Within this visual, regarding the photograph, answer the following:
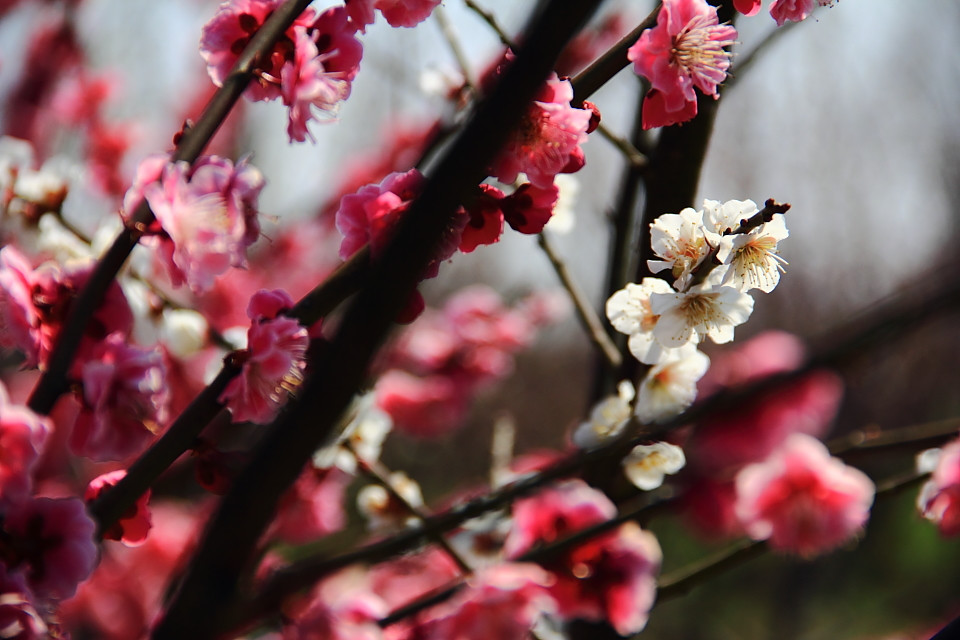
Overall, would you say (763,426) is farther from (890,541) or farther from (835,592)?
(890,541)

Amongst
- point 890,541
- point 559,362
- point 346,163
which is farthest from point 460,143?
point 559,362

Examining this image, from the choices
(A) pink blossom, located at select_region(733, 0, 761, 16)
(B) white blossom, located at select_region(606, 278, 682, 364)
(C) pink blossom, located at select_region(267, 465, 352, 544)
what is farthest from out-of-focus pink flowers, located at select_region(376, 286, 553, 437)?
(A) pink blossom, located at select_region(733, 0, 761, 16)

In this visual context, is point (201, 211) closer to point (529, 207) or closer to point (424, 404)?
point (529, 207)

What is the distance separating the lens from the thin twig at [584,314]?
1.07 meters

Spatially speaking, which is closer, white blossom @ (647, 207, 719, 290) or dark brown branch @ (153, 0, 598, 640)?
dark brown branch @ (153, 0, 598, 640)

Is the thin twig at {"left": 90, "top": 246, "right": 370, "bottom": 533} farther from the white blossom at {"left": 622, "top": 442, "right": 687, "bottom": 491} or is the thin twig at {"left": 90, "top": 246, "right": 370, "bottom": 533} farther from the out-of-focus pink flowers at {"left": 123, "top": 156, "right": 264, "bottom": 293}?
the white blossom at {"left": 622, "top": 442, "right": 687, "bottom": 491}

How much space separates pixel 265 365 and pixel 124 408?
17 centimetres

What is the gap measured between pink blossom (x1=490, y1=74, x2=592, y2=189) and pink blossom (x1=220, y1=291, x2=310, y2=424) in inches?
7.6

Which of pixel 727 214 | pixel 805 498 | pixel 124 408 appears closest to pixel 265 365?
pixel 124 408

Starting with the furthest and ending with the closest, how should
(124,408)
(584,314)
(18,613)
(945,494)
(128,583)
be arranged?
(128,583)
(584,314)
(945,494)
(124,408)
(18,613)

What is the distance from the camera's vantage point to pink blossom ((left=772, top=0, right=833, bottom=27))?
0.60 m

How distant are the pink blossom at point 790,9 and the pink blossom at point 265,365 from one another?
1.48ft

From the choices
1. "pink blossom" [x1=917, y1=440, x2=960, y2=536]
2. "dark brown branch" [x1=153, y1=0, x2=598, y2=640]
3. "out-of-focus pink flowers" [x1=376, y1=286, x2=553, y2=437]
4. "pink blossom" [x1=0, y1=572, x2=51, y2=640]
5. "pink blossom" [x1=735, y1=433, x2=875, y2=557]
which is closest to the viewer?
"dark brown branch" [x1=153, y1=0, x2=598, y2=640]

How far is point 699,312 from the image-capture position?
0.62 m
